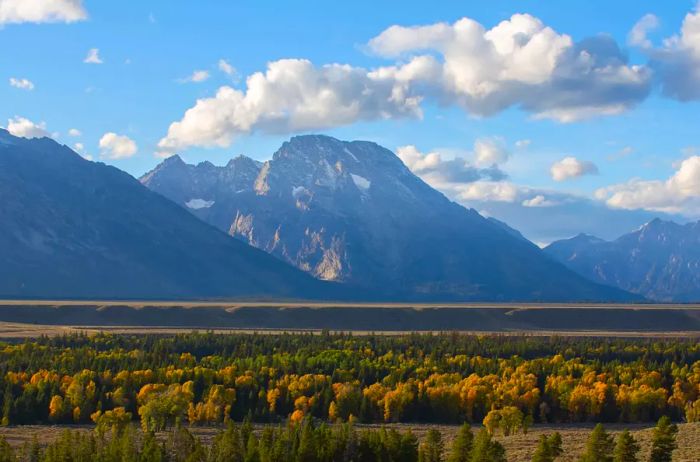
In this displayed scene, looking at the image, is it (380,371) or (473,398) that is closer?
(473,398)

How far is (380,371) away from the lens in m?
159

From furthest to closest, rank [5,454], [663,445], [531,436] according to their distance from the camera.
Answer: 1. [531,436]
2. [5,454]
3. [663,445]

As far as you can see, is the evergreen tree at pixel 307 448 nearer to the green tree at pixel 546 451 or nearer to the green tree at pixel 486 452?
the green tree at pixel 486 452

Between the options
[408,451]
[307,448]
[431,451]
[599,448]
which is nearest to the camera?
[599,448]

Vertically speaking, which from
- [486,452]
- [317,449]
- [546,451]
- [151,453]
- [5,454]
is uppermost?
[546,451]

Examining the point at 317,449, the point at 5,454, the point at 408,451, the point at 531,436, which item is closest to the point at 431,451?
the point at 408,451

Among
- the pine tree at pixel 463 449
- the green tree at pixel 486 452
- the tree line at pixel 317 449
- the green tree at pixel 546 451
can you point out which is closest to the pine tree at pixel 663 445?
the tree line at pixel 317 449

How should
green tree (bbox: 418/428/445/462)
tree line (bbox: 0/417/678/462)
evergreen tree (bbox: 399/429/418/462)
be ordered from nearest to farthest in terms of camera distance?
tree line (bbox: 0/417/678/462) → green tree (bbox: 418/428/445/462) → evergreen tree (bbox: 399/429/418/462)

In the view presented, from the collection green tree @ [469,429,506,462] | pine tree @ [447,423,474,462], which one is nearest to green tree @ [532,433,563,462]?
green tree @ [469,429,506,462]

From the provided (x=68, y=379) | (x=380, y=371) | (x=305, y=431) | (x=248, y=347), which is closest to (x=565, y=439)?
(x=305, y=431)

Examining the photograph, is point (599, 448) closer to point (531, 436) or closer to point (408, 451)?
point (408, 451)

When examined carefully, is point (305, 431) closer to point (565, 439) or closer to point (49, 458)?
point (49, 458)

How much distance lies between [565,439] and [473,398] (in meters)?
31.6

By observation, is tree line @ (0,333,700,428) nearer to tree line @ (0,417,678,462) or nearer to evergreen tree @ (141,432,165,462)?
tree line @ (0,417,678,462)
